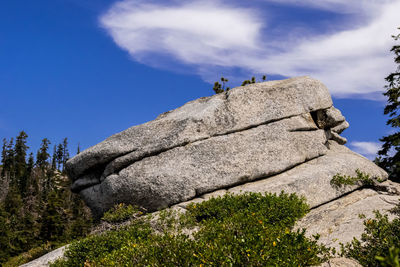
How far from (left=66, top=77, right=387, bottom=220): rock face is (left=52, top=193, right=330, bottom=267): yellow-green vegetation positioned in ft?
5.72

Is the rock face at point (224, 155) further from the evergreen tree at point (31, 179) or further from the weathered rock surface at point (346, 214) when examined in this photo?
the evergreen tree at point (31, 179)

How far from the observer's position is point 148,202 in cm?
1941

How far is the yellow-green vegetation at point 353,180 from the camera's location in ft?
62.0

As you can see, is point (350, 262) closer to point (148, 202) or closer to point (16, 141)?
point (148, 202)

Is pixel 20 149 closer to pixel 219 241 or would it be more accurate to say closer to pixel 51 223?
pixel 51 223

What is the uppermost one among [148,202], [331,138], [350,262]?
[331,138]

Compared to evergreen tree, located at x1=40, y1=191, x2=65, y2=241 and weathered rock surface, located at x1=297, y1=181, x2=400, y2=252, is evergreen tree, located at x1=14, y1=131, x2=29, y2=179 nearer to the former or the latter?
evergreen tree, located at x1=40, y1=191, x2=65, y2=241

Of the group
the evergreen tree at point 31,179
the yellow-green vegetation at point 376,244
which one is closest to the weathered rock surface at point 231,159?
the yellow-green vegetation at point 376,244

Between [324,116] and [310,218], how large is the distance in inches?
389

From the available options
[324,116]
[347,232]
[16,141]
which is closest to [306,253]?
[347,232]

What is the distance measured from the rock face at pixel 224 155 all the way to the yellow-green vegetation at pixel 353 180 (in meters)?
0.33

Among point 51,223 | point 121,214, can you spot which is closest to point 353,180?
point 121,214

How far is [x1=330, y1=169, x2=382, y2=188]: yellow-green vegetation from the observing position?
1889 cm

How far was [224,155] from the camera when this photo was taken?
19375 millimetres
